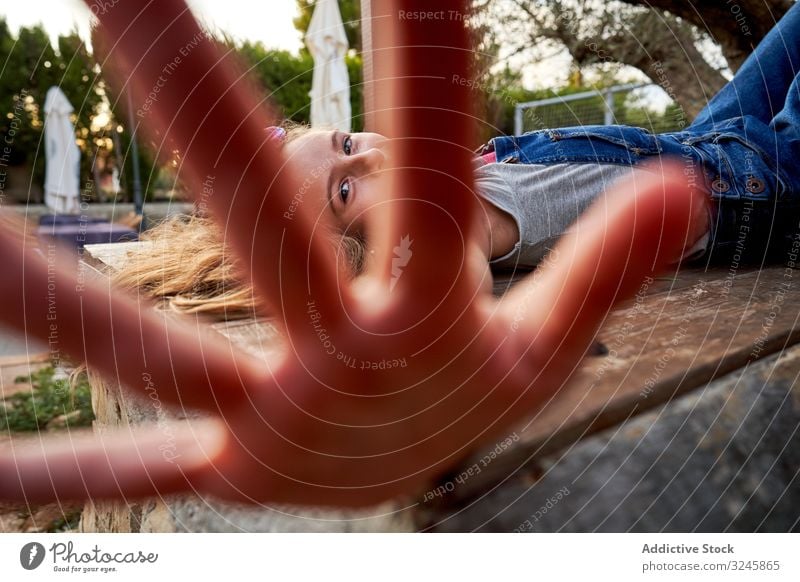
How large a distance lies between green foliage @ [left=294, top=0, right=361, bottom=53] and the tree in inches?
5.4

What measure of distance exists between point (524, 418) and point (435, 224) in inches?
4.3

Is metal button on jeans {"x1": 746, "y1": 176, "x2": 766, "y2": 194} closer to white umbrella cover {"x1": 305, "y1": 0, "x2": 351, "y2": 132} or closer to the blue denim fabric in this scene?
the blue denim fabric

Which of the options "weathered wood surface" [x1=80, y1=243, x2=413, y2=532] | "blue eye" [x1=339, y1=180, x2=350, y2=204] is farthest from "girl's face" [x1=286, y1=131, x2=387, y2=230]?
"weathered wood surface" [x1=80, y1=243, x2=413, y2=532]

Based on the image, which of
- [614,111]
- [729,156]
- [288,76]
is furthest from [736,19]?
[288,76]

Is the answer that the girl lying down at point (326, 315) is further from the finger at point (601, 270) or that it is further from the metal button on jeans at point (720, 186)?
the metal button on jeans at point (720, 186)

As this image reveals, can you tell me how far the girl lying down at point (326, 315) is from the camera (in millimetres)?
158

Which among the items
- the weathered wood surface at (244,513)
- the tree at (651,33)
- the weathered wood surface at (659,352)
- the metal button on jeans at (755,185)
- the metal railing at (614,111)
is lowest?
the weathered wood surface at (244,513)

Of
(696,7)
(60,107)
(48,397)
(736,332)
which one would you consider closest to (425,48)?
(736,332)

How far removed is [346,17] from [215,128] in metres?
0.72

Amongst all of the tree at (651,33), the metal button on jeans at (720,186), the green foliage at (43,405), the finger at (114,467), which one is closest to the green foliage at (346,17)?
the tree at (651,33)

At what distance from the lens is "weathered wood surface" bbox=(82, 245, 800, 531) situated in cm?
24

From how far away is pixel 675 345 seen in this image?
1.07 ft

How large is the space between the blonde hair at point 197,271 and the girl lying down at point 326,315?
116 mm
